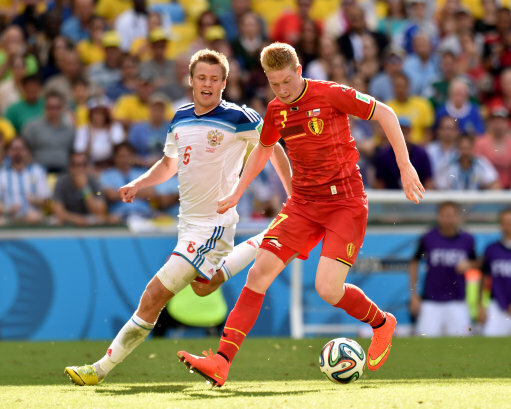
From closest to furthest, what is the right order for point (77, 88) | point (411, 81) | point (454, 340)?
point (454, 340), point (77, 88), point (411, 81)

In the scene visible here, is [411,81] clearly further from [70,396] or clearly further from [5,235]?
[70,396]

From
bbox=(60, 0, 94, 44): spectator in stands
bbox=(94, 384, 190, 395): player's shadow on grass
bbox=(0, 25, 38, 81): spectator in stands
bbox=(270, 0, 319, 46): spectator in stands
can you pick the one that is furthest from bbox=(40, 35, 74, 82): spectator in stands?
bbox=(94, 384, 190, 395): player's shadow on grass

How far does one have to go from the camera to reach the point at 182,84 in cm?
1394

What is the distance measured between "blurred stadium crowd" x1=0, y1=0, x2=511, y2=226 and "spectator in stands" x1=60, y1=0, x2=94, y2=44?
0.02 meters

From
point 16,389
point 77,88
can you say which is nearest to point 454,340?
point 16,389

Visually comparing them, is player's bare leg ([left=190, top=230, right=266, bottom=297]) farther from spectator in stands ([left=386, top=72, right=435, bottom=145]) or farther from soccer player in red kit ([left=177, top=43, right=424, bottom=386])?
spectator in stands ([left=386, top=72, right=435, bottom=145])

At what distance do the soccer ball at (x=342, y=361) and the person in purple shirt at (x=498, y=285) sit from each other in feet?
15.9

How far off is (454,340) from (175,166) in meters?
4.05

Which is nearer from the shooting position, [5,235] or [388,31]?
[5,235]

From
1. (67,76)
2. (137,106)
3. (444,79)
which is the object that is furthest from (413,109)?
(67,76)

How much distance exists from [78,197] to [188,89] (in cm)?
274

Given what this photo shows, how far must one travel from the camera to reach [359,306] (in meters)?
7.10

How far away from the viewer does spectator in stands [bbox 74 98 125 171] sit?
12734mm

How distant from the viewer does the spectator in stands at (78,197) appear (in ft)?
38.3
